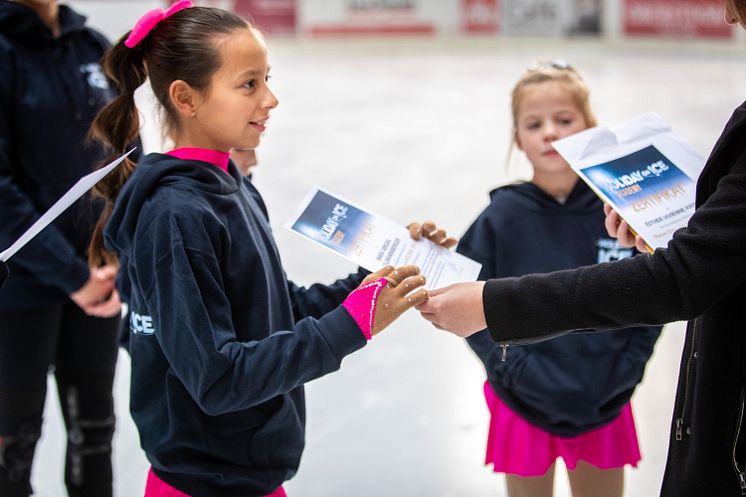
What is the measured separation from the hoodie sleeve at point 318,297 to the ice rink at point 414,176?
3.55 feet

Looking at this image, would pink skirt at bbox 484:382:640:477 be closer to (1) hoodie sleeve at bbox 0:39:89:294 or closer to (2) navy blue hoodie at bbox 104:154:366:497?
(2) navy blue hoodie at bbox 104:154:366:497

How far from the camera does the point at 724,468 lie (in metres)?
1.30

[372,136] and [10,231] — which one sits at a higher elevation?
[10,231]

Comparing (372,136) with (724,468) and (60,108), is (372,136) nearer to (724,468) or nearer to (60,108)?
(60,108)

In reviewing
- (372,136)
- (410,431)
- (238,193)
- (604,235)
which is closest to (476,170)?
(372,136)

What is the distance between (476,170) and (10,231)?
4377 millimetres

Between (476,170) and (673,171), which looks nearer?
(673,171)

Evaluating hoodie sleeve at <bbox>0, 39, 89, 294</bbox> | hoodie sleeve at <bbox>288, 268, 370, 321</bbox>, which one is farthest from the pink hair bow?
hoodie sleeve at <bbox>0, 39, 89, 294</bbox>

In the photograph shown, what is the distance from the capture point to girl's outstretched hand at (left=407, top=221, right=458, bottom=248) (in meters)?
1.71

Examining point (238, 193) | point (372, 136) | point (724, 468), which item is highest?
point (238, 193)

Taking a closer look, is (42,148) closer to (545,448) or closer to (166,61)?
(166,61)

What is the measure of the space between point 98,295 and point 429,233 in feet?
2.73

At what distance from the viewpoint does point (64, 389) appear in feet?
7.45

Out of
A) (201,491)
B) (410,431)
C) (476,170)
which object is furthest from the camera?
(476,170)
